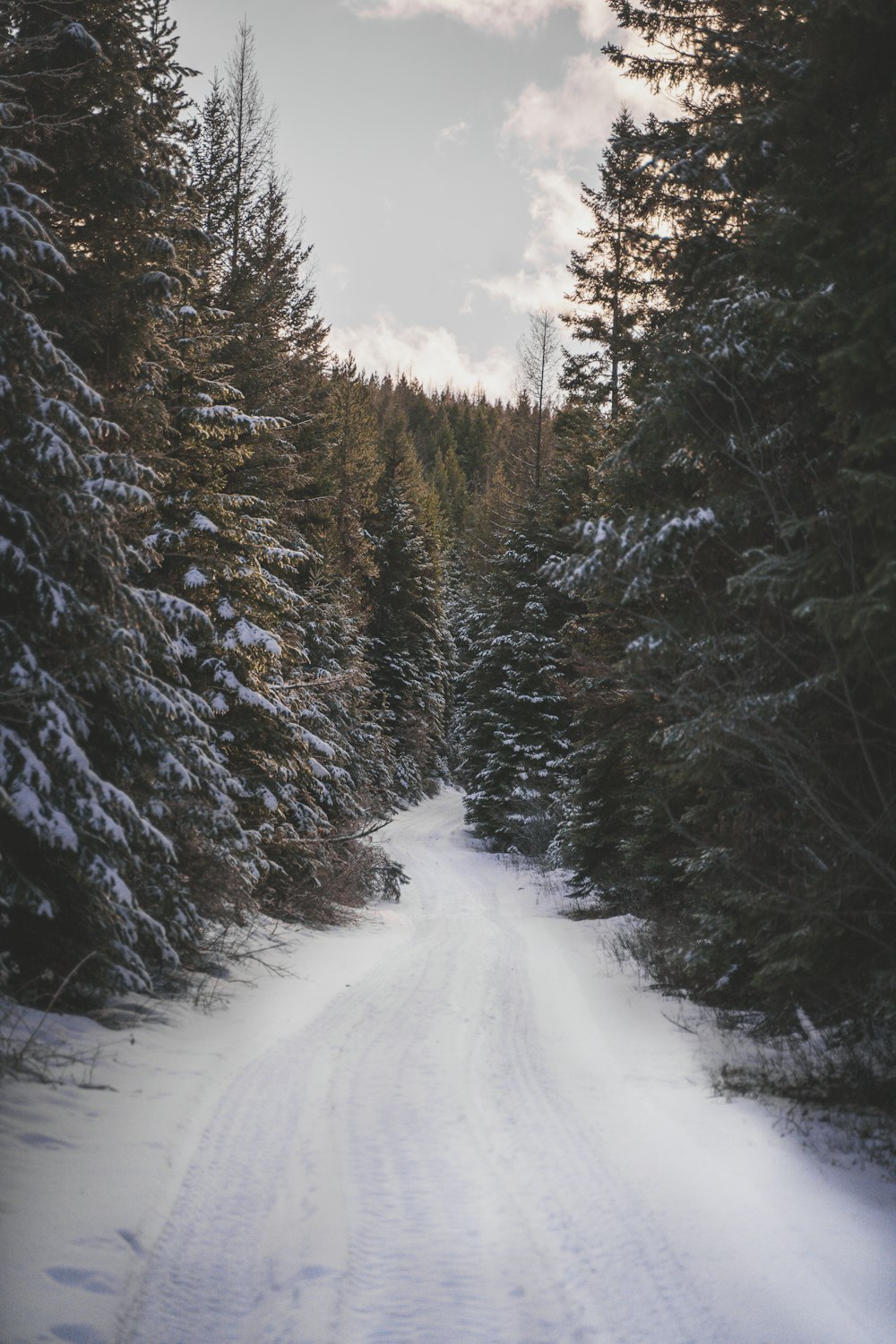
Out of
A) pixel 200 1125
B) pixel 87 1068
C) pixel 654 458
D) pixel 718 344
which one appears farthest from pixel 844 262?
pixel 87 1068

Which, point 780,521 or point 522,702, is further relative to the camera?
point 522,702

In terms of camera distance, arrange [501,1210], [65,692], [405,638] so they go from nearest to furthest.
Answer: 1. [501,1210]
2. [65,692]
3. [405,638]

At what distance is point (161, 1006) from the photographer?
7.47 meters

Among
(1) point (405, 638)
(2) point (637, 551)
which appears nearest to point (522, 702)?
(1) point (405, 638)

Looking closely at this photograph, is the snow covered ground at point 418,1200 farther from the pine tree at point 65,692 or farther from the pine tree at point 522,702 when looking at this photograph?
the pine tree at point 522,702

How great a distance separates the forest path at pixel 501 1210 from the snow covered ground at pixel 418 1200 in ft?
0.06

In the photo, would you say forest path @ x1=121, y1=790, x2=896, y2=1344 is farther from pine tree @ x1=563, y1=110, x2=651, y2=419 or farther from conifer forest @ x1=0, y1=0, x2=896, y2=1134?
pine tree @ x1=563, y1=110, x2=651, y2=419

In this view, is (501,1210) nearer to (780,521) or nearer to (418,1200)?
(418,1200)

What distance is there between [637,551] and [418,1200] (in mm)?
4889

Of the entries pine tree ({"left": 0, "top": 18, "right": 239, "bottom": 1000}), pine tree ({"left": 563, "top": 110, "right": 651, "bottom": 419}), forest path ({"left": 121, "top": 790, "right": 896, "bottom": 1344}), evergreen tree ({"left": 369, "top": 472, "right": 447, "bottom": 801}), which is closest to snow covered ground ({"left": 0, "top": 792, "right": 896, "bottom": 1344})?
forest path ({"left": 121, "top": 790, "right": 896, "bottom": 1344})

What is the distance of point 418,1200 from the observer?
456 cm

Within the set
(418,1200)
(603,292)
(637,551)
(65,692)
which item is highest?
(603,292)

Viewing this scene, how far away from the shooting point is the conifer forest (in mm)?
5051

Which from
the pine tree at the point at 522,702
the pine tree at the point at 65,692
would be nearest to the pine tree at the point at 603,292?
the pine tree at the point at 522,702
